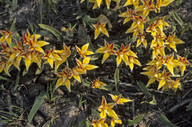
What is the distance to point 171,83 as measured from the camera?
2.39 m

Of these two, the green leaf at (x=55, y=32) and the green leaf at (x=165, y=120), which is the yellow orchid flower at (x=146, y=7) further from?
the green leaf at (x=165, y=120)

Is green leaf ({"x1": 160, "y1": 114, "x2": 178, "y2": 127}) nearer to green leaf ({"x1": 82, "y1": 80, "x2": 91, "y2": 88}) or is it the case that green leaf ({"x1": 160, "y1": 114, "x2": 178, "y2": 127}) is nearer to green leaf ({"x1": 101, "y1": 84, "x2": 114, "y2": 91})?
green leaf ({"x1": 101, "y1": 84, "x2": 114, "y2": 91})

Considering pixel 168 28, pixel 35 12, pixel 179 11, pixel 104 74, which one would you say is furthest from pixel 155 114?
pixel 35 12

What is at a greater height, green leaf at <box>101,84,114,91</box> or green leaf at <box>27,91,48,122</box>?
green leaf at <box>101,84,114,91</box>

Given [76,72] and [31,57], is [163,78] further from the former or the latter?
[31,57]

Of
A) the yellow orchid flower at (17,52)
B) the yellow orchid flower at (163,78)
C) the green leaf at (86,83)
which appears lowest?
the green leaf at (86,83)

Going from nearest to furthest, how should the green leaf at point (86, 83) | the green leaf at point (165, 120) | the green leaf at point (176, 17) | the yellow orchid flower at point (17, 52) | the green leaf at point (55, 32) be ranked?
the yellow orchid flower at point (17, 52) < the green leaf at point (165, 120) < the green leaf at point (86, 83) < the green leaf at point (55, 32) < the green leaf at point (176, 17)

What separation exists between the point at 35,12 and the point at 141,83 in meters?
1.85

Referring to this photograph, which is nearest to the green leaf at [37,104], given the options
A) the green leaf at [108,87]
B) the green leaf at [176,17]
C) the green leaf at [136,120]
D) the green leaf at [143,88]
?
the green leaf at [108,87]

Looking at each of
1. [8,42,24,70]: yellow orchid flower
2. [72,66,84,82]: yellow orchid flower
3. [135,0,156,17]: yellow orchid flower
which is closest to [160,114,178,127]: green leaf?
[72,66,84,82]: yellow orchid flower

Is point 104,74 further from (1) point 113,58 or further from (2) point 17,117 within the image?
(2) point 17,117

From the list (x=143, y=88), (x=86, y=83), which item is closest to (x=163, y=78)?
(x=143, y=88)

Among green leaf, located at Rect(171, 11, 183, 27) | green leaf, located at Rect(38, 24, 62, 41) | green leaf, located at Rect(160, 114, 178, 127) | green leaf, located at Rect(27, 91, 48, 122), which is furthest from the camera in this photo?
green leaf, located at Rect(171, 11, 183, 27)

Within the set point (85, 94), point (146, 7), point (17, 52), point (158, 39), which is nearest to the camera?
point (17, 52)
